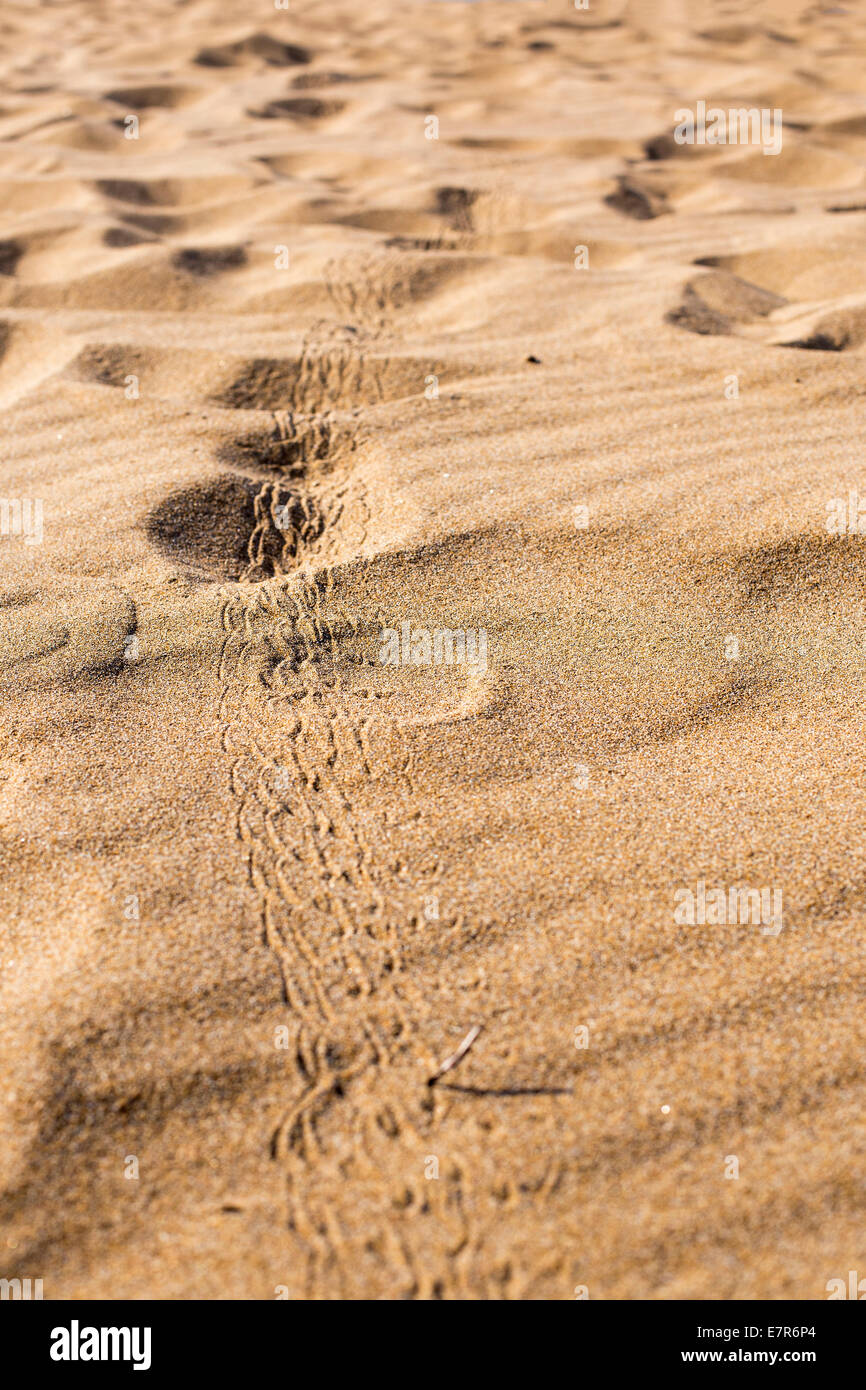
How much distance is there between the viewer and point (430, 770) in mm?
2062

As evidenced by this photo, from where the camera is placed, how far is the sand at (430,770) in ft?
4.68

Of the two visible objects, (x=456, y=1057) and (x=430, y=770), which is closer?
(x=456, y=1057)

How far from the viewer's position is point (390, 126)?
667cm

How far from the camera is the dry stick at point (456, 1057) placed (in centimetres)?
155

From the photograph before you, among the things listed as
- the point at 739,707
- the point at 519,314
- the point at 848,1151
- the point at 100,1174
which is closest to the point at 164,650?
the point at 100,1174

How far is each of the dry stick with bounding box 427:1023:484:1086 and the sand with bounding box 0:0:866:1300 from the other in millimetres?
12

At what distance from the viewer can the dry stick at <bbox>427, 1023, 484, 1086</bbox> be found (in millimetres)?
1553

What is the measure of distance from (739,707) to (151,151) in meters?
5.98

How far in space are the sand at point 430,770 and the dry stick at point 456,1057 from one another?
1 cm

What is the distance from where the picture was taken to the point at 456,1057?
158cm

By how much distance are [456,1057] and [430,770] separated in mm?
651

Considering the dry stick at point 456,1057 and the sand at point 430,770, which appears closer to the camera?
the sand at point 430,770

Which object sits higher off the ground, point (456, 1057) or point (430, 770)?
point (430, 770)

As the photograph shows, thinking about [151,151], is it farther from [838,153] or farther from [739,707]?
[739,707]
